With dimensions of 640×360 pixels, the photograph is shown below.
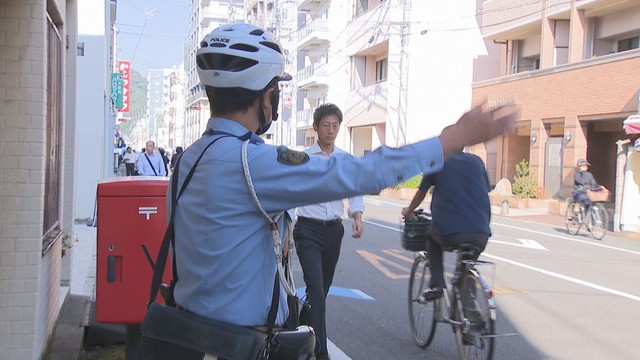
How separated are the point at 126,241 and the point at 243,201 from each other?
308 centimetres

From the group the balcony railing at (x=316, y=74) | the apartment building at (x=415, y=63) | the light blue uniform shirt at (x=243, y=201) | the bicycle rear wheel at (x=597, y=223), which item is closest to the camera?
the light blue uniform shirt at (x=243, y=201)

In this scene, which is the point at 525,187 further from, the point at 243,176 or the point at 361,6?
the point at 243,176

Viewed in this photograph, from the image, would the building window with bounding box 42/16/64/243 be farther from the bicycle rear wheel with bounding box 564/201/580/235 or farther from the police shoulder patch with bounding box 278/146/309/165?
the bicycle rear wheel with bounding box 564/201/580/235

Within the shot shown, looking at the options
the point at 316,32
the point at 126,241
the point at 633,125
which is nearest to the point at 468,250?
the point at 126,241

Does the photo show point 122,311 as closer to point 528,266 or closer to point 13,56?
point 13,56

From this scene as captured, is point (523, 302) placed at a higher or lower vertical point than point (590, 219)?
lower

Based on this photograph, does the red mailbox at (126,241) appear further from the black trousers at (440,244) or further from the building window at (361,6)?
the building window at (361,6)

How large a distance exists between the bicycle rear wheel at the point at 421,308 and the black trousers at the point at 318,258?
0.95 m

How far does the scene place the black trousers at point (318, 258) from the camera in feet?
15.9

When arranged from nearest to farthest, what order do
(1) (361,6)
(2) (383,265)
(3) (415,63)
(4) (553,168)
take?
(2) (383,265)
(4) (553,168)
(3) (415,63)
(1) (361,6)

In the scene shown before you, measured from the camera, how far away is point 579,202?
15773 mm

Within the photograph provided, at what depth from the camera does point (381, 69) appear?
129 ft

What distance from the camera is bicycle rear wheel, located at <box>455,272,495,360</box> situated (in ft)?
15.4

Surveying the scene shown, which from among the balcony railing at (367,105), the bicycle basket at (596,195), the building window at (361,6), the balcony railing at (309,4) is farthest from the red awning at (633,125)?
the balcony railing at (309,4)
